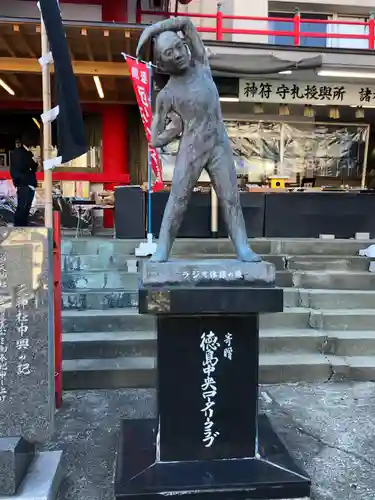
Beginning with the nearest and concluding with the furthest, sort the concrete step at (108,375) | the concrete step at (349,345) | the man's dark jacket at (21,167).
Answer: the concrete step at (108,375) → the concrete step at (349,345) → the man's dark jacket at (21,167)

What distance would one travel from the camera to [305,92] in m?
9.49

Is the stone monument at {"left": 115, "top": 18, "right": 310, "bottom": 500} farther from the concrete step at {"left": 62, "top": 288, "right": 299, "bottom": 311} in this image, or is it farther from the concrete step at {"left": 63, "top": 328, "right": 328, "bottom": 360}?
the concrete step at {"left": 62, "top": 288, "right": 299, "bottom": 311}

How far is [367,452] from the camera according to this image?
3.51m

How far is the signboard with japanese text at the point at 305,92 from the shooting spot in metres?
9.29

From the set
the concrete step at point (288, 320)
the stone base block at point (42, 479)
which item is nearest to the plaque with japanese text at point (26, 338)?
the stone base block at point (42, 479)

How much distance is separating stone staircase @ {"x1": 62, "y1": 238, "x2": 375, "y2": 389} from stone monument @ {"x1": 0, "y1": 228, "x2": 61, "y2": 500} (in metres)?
1.42

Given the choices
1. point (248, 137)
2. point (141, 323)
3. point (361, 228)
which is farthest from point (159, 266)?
point (248, 137)

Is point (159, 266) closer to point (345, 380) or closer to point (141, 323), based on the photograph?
point (141, 323)

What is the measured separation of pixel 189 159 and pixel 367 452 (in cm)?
267

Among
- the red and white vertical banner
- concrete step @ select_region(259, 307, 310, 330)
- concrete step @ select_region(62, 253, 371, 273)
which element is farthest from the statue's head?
concrete step @ select_region(62, 253, 371, 273)

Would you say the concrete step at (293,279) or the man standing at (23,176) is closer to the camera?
the concrete step at (293,279)

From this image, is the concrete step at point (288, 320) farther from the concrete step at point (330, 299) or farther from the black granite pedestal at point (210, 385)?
the black granite pedestal at point (210, 385)

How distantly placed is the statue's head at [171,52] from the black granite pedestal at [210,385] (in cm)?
131

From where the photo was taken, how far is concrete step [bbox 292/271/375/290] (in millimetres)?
6344
